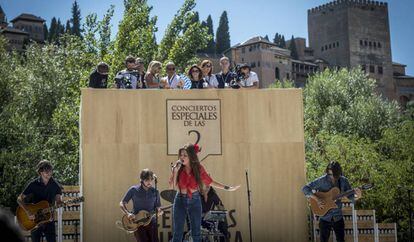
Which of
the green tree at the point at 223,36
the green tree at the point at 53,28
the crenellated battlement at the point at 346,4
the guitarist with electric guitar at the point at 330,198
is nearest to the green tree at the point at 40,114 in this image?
the guitarist with electric guitar at the point at 330,198

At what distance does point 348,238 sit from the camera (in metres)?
11.7

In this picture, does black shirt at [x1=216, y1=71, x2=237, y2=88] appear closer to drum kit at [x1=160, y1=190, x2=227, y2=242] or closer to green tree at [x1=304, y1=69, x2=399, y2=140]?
drum kit at [x1=160, y1=190, x2=227, y2=242]

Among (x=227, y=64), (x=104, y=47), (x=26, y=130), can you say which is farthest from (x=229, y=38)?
(x=227, y=64)

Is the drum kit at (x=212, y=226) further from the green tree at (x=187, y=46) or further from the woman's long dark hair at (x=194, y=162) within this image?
the green tree at (x=187, y=46)

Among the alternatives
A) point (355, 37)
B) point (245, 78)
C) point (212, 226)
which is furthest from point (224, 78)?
point (355, 37)

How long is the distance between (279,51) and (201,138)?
87317 millimetres

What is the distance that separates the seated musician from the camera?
29.9 feet

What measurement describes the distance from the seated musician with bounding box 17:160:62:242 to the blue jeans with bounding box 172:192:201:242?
6.64 ft

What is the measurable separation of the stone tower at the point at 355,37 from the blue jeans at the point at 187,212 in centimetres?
9879

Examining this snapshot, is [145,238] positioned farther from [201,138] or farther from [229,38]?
[229,38]

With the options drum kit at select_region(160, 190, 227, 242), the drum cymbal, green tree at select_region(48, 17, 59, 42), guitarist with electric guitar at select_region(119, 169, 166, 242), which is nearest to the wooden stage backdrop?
the drum cymbal

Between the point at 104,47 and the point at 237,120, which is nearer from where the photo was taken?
the point at 237,120

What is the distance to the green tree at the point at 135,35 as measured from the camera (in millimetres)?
31578

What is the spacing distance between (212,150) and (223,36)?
8709cm
